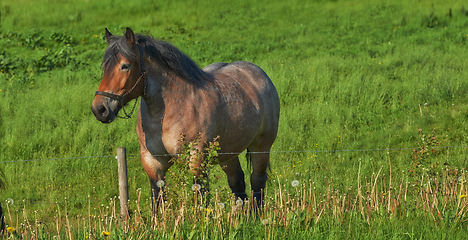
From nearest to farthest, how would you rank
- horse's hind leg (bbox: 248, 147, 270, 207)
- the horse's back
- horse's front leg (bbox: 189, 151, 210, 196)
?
horse's front leg (bbox: 189, 151, 210, 196) < the horse's back < horse's hind leg (bbox: 248, 147, 270, 207)

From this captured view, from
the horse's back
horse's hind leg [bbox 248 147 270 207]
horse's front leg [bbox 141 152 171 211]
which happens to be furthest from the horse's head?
horse's hind leg [bbox 248 147 270 207]

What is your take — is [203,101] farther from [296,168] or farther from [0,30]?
[0,30]

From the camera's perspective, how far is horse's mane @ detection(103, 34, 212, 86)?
19.8 feet

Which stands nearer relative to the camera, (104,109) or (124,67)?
(104,109)

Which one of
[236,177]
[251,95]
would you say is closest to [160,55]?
[251,95]

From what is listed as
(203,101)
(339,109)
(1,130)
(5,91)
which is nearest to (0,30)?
(5,91)

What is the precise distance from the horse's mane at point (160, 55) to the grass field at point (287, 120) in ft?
3.86

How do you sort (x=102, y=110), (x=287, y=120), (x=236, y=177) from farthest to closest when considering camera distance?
(x=287, y=120) < (x=236, y=177) < (x=102, y=110)

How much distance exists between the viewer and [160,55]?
6422 millimetres

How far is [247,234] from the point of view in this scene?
5613mm

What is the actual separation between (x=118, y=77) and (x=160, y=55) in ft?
1.92

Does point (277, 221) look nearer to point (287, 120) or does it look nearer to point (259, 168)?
point (259, 168)

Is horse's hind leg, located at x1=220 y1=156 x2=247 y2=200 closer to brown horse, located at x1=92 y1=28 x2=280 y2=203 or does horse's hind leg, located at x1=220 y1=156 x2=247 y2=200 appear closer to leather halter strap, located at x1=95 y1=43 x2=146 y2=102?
brown horse, located at x1=92 y1=28 x2=280 y2=203

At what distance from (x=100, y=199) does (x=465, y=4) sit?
1818cm
